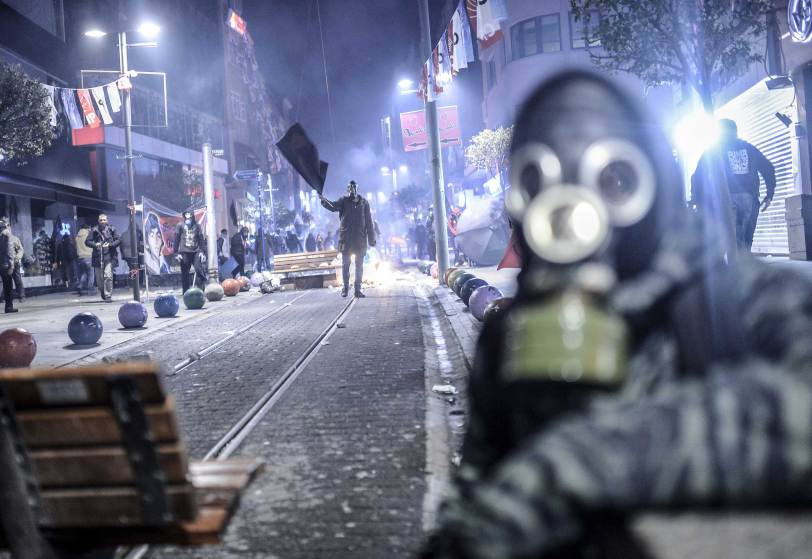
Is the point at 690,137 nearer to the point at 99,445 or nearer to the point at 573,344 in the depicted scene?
the point at 99,445

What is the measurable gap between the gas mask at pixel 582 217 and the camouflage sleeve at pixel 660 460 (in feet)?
0.32

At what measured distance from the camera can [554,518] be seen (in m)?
1.13

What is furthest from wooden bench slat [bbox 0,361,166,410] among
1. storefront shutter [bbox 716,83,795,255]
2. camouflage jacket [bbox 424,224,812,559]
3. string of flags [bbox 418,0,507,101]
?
storefront shutter [bbox 716,83,795,255]

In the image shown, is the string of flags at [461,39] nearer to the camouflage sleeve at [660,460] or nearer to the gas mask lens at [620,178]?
the gas mask lens at [620,178]

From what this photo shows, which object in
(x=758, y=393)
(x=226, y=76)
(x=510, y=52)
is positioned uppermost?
(x=226, y=76)

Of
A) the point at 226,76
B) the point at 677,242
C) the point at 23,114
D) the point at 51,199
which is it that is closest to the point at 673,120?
the point at 23,114

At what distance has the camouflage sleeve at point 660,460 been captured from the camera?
3.56 ft

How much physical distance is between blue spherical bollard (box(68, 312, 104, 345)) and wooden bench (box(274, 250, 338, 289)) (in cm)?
1121

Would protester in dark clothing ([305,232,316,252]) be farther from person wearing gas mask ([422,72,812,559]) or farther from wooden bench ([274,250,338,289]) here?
person wearing gas mask ([422,72,812,559])

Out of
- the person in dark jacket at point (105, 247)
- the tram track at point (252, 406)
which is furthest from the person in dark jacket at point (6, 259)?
the tram track at point (252, 406)

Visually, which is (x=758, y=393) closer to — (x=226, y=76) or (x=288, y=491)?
(x=288, y=491)

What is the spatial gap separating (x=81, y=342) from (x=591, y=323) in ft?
34.9

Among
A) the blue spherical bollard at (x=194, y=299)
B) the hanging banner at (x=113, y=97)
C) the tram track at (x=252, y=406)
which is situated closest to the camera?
the tram track at (x=252, y=406)

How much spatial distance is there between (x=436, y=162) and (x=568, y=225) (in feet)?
58.1
